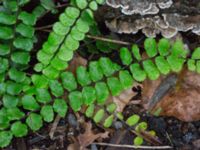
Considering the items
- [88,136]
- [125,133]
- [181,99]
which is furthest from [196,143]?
[88,136]

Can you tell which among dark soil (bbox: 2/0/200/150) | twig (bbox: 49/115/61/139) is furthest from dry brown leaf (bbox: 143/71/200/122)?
twig (bbox: 49/115/61/139)

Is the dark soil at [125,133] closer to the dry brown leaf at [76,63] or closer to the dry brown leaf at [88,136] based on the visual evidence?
the dry brown leaf at [88,136]

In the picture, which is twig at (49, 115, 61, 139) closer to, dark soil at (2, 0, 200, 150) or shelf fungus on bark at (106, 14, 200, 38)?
dark soil at (2, 0, 200, 150)

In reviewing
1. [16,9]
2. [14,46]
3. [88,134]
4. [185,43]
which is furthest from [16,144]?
[185,43]

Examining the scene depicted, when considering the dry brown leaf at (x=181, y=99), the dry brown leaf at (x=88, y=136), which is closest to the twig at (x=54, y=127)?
the dry brown leaf at (x=88, y=136)

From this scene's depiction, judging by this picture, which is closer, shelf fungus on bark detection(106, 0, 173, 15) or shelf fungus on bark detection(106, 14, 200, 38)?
shelf fungus on bark detection(106, 0, 173, 15)

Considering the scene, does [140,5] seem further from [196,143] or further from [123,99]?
[196,143]

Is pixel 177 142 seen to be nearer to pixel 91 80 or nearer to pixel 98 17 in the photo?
pixel 91 80

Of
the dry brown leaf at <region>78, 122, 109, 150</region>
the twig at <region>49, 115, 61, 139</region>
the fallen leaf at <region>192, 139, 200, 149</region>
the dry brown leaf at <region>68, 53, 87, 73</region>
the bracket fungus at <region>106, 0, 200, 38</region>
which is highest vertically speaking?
the bracket fungus at <region>106, 0, 200, 38</region>

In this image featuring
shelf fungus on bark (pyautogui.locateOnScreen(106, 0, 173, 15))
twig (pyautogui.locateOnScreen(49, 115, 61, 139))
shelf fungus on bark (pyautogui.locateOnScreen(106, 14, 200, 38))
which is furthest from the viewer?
twig (pyautogui.locateOnScreen(49, 115, 61, 139))
